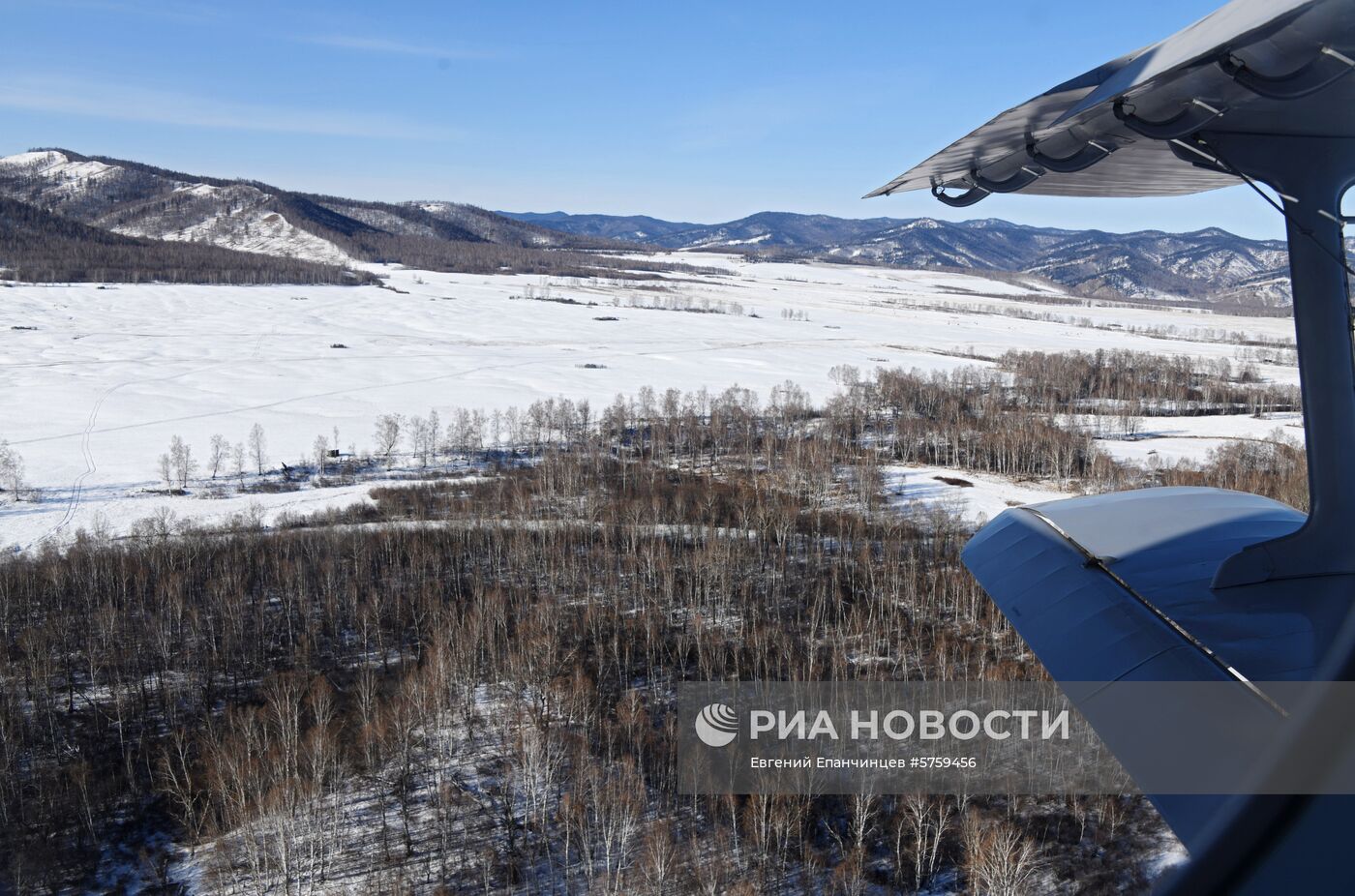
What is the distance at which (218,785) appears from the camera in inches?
606

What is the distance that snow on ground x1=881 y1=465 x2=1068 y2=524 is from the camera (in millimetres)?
33078

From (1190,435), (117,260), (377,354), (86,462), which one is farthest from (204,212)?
(1190,435)

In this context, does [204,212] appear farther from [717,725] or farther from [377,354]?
[717,725]

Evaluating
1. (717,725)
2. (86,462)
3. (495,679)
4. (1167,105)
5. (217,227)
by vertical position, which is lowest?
(717,725)

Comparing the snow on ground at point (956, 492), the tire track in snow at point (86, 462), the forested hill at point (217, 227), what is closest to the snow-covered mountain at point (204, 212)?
the forested hill at point (217, 227)

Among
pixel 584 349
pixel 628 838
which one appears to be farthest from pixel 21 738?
pixel 584 349

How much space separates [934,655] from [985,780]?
15.6ft

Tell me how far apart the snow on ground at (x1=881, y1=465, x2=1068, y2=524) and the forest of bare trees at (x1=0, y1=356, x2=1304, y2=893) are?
1.30 metres

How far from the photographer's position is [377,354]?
64062 mm

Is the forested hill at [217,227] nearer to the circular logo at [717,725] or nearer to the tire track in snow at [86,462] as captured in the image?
the tire track in snow at [86,462]

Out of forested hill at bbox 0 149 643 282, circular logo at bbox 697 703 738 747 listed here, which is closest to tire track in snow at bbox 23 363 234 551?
circular logo at bbox 697 703 738 747

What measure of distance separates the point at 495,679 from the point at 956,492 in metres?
23.0

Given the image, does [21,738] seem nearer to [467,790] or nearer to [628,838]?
[467,790]

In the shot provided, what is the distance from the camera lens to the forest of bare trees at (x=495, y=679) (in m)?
14.7
